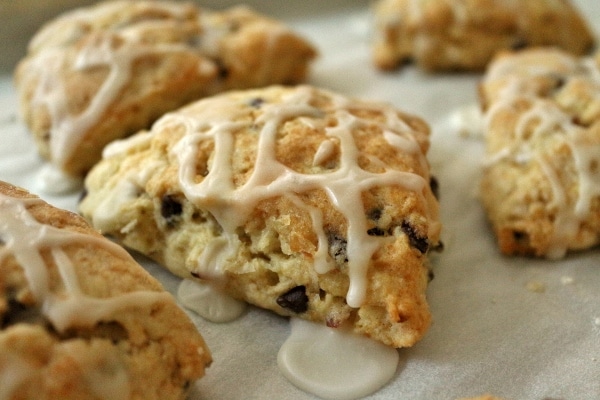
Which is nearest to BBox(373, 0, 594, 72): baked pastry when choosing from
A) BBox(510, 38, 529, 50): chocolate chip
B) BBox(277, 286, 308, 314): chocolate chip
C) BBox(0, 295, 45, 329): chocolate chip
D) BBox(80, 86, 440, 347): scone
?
BBox(510, 38, 529, 50): chocolate chip

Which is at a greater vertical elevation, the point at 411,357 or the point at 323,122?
the point at 323,122

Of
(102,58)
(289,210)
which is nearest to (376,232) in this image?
(289,210)

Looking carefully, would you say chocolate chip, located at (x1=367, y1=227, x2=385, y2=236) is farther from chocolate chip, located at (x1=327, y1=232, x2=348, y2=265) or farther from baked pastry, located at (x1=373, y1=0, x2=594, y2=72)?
baked pastry, located at (x1=373, y1=0, x2=594, y2=72)

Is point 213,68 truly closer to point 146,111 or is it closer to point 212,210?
point 146,111

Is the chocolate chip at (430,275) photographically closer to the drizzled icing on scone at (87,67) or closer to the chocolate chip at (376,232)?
the chocolate chip at (376,232)

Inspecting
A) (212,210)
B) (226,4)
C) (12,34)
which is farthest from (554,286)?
(12,34)

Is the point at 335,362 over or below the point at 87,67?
below

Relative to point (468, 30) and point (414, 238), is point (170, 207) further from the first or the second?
point (468, 30)
